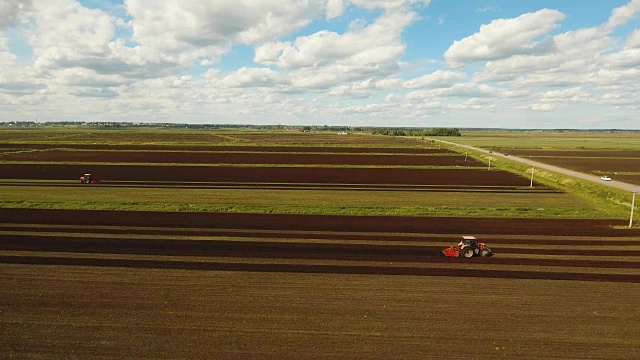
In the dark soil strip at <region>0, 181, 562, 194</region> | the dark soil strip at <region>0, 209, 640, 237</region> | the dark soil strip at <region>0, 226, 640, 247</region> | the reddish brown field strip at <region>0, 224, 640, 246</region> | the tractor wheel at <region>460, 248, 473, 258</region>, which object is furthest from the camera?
the dark soil strip at <region>0, 181, 562, 194</region>

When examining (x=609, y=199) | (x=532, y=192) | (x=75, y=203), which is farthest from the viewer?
(x=532, y=192)

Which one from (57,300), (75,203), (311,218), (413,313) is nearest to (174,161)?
(75,203)

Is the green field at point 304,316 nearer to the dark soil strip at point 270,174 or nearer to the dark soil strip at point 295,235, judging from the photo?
the dark soil strip at point 295,235

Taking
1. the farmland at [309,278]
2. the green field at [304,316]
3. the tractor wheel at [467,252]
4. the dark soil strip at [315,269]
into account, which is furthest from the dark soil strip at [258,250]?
the green field at [304,316]

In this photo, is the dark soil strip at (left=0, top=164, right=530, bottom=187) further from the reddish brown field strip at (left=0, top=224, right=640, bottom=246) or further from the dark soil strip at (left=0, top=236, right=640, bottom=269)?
the dark soil strip at (left=0, top=236, right=640, bottom=269)

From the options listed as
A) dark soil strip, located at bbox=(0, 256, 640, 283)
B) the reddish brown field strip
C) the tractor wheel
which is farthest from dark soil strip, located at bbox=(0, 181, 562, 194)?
dark soil strip, located at bbox=(0, 256, 640, 283)

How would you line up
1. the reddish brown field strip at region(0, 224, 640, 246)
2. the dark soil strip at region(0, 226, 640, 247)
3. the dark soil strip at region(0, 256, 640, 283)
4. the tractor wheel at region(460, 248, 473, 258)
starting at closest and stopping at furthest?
the dark soil strip at region(0, 256, 640, 283), the tractor wheel at region(460, 248, 473, 258), the dark soil strip at region(0, 226, 640, 247), the reddish brown field strip at region(0, 224, 640, 246)

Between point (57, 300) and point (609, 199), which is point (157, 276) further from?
point (609, 199)
